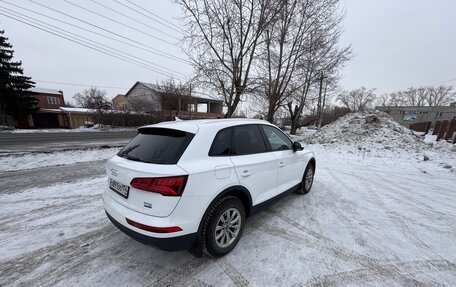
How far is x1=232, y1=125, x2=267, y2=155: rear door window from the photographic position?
9.01 ft

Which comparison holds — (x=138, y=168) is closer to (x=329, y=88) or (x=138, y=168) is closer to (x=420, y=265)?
(x=420, y=265)

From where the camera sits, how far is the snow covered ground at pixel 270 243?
7.20 feet

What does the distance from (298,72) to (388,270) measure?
1700 centimetres

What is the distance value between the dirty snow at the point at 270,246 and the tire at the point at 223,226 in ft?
0.53

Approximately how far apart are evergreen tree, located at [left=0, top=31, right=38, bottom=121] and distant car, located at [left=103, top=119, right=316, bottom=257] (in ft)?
109

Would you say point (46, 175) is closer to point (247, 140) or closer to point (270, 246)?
point (247, 140)

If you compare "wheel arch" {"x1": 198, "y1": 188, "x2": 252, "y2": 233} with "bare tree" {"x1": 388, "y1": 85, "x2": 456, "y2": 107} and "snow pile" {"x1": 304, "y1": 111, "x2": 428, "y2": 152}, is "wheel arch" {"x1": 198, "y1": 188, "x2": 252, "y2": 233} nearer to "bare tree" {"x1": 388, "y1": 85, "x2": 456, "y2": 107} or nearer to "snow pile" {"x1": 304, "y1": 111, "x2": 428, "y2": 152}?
"snow pile" {"x1": 304, "y1": 111, "x2": 428, "y2": 152}

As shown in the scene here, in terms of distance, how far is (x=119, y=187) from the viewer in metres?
2.36

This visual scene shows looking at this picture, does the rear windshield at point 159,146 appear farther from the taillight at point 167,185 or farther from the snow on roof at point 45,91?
the snow on roof at point 45,91

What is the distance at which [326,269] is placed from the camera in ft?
7.60

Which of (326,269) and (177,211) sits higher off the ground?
(177,211)

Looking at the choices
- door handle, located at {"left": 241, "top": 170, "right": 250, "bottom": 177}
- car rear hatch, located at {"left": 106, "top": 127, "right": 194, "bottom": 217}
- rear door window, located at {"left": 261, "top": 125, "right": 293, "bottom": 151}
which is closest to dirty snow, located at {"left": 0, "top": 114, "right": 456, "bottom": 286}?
car rear hatch, located at {"left": 106, "top": 127, "right": 194, "bottom": 217}

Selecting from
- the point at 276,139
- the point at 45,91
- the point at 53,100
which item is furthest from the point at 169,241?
the point at 45,91

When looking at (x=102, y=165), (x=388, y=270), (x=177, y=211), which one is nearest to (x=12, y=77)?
(x=102, y=165)
